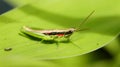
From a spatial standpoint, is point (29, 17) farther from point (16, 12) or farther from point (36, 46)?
point (36, 46)

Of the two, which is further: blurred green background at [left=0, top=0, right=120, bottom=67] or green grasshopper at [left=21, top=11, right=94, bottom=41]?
green grasshopper at [left=21, top=11, right=94, bottom=41]

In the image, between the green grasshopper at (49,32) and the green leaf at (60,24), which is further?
the green grasshopper at (49,32)

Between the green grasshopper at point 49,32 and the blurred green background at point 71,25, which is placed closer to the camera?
the blurred green background at point 71,25

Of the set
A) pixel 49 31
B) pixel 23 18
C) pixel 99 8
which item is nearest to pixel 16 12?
pixel 23 18

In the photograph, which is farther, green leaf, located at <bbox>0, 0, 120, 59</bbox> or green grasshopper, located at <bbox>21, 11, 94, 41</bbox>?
green grasshopper, located at <bbox>21, 11, 94, 41</bbox>
